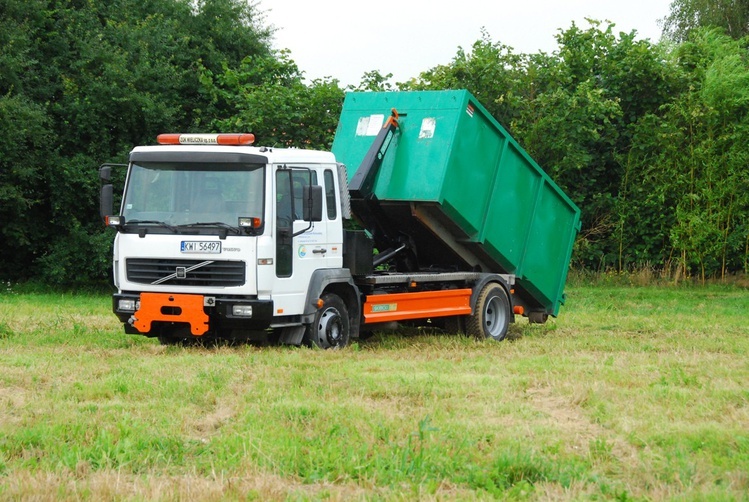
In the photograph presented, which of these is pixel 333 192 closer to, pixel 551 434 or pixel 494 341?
pixel 494 341

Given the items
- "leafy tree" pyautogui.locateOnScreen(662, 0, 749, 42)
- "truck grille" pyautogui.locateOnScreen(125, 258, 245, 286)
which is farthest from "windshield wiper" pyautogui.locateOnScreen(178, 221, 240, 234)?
"leafy tree" pyautogui.locateOnScreen(662, 0, 749, 42)

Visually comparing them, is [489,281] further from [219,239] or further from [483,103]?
[483,103]

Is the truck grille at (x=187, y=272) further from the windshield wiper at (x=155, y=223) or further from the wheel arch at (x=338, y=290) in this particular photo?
the wheel arch at (x=338, y=290)

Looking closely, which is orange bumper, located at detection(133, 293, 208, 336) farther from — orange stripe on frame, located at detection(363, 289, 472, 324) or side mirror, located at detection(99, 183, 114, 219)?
orange stripe on frame, located at detection(363, 289, 472, 324)

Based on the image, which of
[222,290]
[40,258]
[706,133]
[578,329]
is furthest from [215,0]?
[222,290]

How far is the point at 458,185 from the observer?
44.3 ft

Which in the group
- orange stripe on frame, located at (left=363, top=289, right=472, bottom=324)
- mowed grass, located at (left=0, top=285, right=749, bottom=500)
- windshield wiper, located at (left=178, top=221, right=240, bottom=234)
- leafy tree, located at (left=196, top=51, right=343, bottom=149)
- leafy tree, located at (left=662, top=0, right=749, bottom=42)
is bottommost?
mowed grass, located at (left=0, top=285, right=749, bottom=500)

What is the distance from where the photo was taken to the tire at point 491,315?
14.7 meters

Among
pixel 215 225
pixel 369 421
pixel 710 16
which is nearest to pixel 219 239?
pixel 215 225

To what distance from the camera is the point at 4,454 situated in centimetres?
681

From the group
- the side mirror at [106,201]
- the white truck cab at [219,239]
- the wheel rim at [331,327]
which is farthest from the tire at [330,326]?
the side mirror at [106,201]

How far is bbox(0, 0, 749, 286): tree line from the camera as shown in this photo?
23.9 meters

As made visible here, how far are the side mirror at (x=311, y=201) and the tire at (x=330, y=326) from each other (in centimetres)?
112

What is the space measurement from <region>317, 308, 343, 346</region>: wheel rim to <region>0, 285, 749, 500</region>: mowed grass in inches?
14.2
